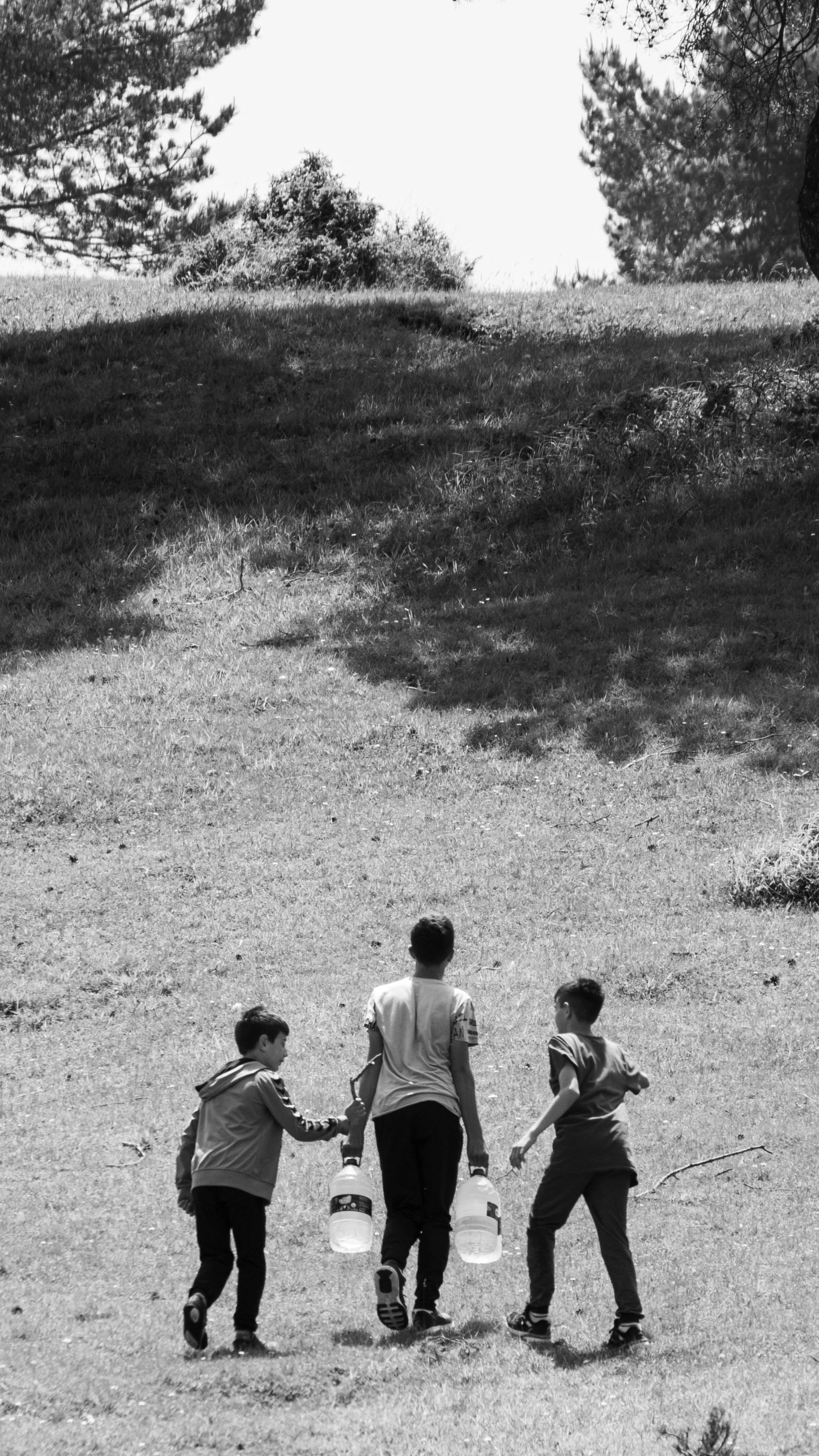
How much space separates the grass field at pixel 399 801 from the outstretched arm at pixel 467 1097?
613mm

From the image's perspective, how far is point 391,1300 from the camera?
4.96 meters

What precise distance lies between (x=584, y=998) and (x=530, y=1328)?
1.16 metres

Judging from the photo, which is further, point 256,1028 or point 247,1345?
point 256,1028

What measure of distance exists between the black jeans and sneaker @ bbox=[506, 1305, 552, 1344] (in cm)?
91

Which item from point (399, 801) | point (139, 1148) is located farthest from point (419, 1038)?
point (399, 801)

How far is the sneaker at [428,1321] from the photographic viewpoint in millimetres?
5078

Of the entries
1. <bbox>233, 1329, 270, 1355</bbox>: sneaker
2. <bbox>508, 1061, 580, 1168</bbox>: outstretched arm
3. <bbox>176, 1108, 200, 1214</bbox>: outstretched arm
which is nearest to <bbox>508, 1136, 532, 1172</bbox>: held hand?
<bbox>508, 1061, 580, 1168</bbox>: outstretched arm

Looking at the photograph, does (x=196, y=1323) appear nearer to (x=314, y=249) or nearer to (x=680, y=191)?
(x=314, y=249)

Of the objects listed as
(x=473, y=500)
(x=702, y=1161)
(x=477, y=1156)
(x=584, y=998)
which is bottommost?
(x=702, y=1161)

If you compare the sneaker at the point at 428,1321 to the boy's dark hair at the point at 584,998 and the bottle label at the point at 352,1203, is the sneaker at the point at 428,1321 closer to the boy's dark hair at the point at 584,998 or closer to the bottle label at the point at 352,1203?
the bottle label at the point at 352,1203

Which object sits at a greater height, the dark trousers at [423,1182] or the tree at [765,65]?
the tree at [765,65]

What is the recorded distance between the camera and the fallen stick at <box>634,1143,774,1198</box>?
6434 millimetres

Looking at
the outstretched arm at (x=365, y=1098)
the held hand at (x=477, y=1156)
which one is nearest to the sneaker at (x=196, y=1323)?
the outstretched arm at (x=365, y=1098)

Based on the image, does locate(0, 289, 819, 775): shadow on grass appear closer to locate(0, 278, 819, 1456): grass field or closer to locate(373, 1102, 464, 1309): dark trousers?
locate(0, 278, 819, 1456): grass field
